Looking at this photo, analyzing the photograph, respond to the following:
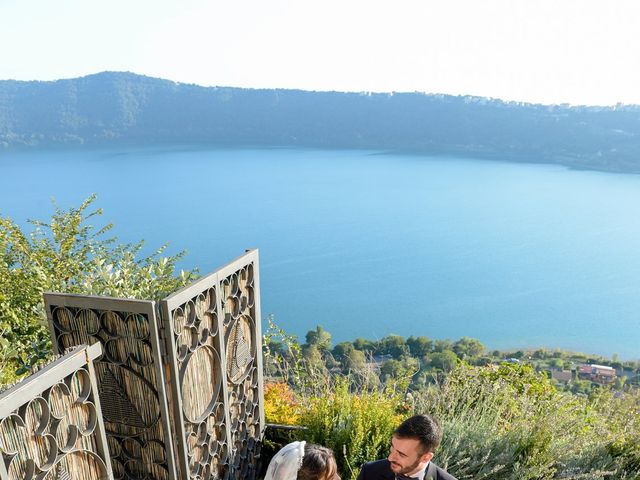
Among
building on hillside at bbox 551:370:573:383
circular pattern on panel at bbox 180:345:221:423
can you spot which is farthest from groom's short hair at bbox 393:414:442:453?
building on hillside at bbox 551:370:573:383

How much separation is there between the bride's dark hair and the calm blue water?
19353 millimetres

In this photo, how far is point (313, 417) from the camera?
9.34 ft

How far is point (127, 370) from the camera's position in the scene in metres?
2.03

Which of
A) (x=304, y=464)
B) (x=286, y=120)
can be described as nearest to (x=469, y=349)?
(x=304, y=464)

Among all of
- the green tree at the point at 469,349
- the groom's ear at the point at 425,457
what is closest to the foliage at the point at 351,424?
the groom's ear at the point at 425,457

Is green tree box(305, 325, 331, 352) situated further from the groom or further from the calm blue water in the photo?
the calm blue water

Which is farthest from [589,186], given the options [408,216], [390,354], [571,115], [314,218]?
[390,354]

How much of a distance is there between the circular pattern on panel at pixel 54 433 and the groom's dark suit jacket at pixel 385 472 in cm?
103

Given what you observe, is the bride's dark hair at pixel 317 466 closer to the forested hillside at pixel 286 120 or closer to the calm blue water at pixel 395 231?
the calm blue water at pixel 395 231

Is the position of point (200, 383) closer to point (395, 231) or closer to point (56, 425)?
point (56, 425)

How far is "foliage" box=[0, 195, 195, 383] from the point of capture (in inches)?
120

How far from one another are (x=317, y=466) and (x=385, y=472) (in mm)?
301

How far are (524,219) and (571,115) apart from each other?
28095 millimetres

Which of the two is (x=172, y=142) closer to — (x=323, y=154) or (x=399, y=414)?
(x=323, y=154)
